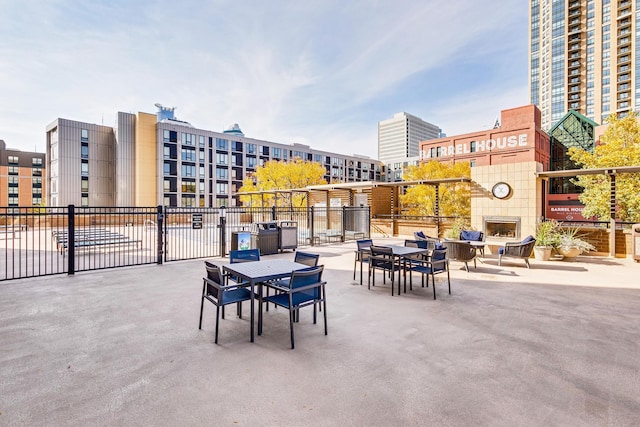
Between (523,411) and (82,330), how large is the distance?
5821 millimetres

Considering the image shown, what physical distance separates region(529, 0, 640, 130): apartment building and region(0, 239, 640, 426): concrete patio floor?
8456cm

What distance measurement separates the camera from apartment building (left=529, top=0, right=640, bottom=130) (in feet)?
214

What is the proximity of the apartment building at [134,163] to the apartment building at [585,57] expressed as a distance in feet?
274

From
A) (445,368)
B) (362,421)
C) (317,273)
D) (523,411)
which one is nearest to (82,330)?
(317,273)

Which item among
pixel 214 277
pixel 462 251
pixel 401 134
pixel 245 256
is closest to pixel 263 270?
pixel 214 277

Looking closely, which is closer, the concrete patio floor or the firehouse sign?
the concrete patio floor

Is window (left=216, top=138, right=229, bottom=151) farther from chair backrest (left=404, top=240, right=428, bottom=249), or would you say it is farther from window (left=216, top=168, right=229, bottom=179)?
chair backrest (left=404, top=240, right=428, bottom=249)

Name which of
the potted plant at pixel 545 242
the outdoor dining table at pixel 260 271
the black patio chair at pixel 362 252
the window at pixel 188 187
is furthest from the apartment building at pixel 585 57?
the outdoor dining table at pixel 260 271

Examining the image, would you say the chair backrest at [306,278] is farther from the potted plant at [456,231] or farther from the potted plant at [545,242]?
the potted plant at [545,242]

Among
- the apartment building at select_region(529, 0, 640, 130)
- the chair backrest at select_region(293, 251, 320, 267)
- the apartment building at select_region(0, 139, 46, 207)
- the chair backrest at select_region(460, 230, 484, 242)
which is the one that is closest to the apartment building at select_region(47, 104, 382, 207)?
the apartment building at select_region(0, 139, 46, 207)

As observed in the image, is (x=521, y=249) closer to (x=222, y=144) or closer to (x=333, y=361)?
(x=333, y=361)

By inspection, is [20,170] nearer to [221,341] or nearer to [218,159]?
[218,159]

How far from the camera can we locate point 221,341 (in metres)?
4.34

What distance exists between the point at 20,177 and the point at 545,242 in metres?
107
